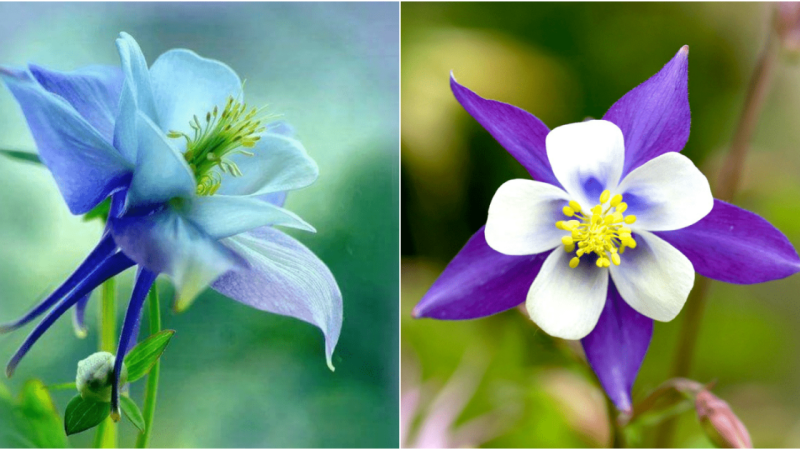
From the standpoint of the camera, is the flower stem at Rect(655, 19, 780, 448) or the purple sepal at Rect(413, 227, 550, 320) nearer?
the purple sepal at Rect(413, 227, 550, 320)

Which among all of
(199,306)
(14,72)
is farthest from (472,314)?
(14,72)

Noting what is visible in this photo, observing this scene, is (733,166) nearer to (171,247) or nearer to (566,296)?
(566,296)

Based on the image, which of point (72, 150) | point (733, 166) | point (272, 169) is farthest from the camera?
point (733, 166)

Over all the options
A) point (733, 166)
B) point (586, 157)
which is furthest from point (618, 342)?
point (733, 166)

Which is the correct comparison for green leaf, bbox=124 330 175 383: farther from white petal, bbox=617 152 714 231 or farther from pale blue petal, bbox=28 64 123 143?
white petal, bbox=617 152 714 231

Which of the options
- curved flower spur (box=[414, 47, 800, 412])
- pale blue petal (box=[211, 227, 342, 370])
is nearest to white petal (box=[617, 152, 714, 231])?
curved flower spur (box=[414, 47, 800, 412])

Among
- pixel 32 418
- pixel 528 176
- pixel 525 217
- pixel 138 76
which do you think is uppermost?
pixel 138 76
